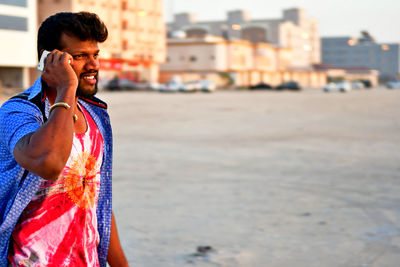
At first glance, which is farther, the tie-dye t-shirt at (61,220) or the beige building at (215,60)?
the beige building at (215,60)

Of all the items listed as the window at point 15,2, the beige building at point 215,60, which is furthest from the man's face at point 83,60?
the beige building at point 215,60

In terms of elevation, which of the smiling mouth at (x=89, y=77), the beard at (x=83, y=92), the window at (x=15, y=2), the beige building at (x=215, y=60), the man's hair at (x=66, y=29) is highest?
the window at (x=15, y=2)

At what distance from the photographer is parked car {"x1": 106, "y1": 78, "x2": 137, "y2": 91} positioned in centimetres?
5456

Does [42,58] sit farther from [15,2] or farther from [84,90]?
[15,2]

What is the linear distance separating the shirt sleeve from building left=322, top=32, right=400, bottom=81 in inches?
6434

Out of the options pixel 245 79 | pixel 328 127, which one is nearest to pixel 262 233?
pixel 328 127

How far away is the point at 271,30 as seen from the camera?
116 m

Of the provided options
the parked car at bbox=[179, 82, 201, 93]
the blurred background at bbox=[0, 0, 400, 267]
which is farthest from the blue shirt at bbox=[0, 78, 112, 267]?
the parked car at bbox=[179, 82, 201, 93]

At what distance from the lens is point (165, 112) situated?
23984mm

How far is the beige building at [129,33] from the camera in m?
66.9

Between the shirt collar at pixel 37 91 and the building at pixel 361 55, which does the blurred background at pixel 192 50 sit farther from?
the shirt collar at pixel 37 91

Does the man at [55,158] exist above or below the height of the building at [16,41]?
below

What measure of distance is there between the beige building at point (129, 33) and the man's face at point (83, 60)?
210ft

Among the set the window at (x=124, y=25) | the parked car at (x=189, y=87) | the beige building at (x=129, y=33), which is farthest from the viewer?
the window at (x=124, y=25)
